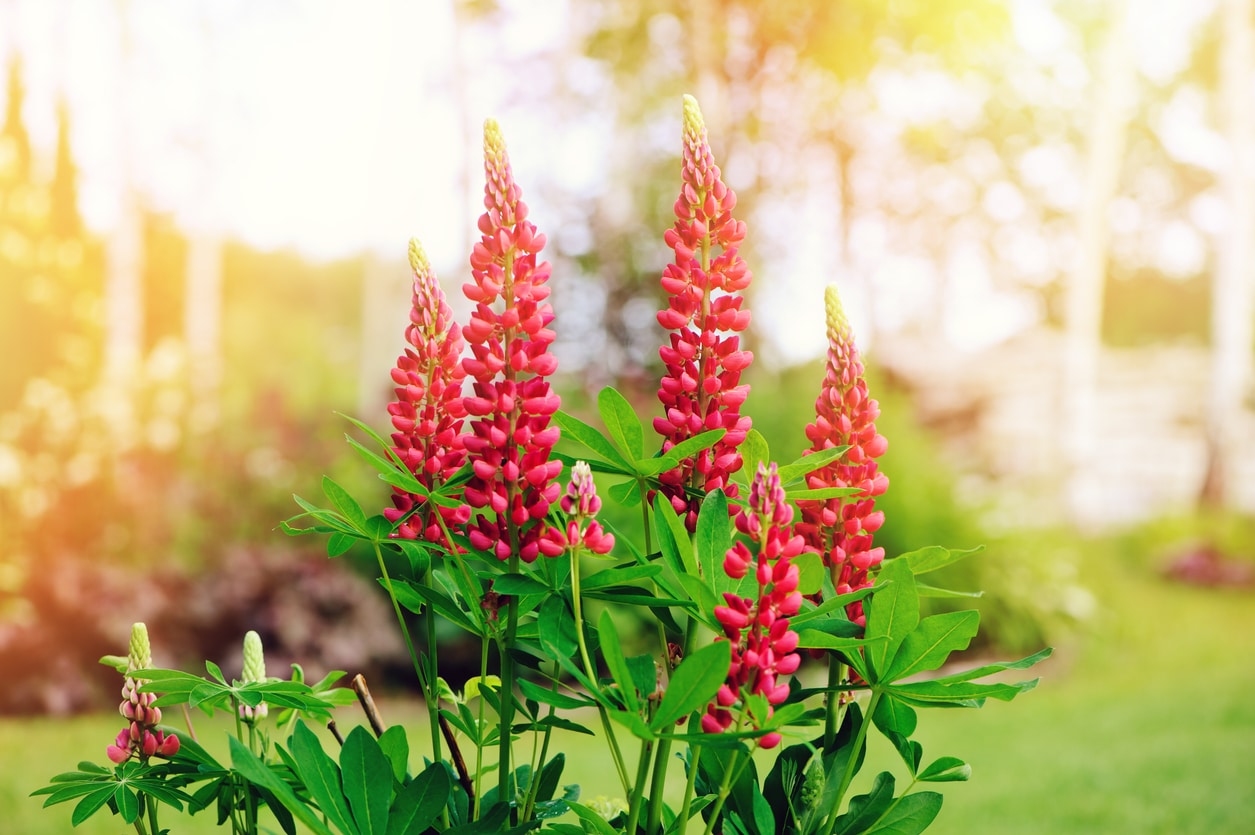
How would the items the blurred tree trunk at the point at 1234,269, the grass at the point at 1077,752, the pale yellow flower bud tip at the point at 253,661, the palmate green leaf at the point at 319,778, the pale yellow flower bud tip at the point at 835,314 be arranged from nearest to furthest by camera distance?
the palmate green leaf at the point at 319,778 < the pale yellow flower bud tip at the point at 835,314 < the pale yellow flower bud tip at the point at 253,661 < the grass at the point at 1077,752 < the blurred tree trunk at the point at 1234,269

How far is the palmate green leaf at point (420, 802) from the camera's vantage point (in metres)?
0.90

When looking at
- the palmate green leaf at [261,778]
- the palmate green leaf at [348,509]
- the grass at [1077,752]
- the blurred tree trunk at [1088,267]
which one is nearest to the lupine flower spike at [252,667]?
the palmate green leaf at [348,509]

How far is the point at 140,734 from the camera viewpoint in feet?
3.49

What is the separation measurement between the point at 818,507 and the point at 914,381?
48.7ft

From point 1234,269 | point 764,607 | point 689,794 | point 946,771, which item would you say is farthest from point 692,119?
point 1234,269

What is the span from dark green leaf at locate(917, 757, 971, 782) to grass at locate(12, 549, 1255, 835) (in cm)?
299

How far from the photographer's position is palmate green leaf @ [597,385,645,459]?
95cm

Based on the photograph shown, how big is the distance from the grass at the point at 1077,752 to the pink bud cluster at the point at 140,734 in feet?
9.39

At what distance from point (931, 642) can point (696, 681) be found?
0.28 meters

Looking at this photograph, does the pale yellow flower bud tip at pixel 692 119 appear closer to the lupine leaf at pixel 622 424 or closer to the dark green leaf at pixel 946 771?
the lupine leaf at pixel 622 424

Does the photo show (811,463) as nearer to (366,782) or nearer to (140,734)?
(366,782)

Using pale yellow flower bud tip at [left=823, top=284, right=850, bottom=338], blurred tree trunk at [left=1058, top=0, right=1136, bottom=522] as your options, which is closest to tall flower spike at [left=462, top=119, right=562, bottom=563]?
pale yellow flower bud tip at [left=823, top=284, right=850, bottom=338]

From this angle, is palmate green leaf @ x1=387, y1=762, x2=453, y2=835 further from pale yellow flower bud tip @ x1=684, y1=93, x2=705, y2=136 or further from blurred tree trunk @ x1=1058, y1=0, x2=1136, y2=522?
blurred tree trunk @ x1=1058, y1=0, x2=1136, y2=522

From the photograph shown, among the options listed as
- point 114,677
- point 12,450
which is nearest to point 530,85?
point 12,450
